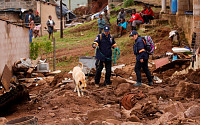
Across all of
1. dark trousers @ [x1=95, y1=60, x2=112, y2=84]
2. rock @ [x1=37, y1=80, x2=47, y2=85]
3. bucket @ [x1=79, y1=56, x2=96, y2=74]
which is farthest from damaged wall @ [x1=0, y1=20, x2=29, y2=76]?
dark trousers @ [x1=95, y1=60, x2=112, y2=84]

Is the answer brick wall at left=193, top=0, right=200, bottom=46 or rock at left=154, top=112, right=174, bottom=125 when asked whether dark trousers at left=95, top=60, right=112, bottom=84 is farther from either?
brick wall at left=193, top=0, right=200, bottom=46

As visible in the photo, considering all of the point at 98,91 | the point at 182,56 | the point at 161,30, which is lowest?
the point at 98,91

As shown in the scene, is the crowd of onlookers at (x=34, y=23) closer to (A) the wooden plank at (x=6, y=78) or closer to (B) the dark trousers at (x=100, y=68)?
(A) the wooden plank at (x=6, y=78)

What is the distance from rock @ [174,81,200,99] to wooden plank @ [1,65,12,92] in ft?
17.7

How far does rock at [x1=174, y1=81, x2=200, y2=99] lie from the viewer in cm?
739

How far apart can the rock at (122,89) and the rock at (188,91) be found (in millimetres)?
1524

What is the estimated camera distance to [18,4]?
25.6 m

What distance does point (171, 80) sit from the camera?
9875 millimetres

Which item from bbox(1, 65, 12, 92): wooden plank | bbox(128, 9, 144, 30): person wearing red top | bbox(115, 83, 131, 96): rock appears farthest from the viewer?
bbox(128, 9, 144, 30): person wearing red top

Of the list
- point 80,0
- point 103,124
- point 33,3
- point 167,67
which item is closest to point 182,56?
point 167,67

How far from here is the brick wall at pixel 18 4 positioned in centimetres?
2541

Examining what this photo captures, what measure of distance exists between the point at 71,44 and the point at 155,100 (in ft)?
41.4

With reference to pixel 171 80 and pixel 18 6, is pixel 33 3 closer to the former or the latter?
pixel 18 6

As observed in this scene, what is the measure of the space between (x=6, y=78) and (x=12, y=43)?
198 centimetres
